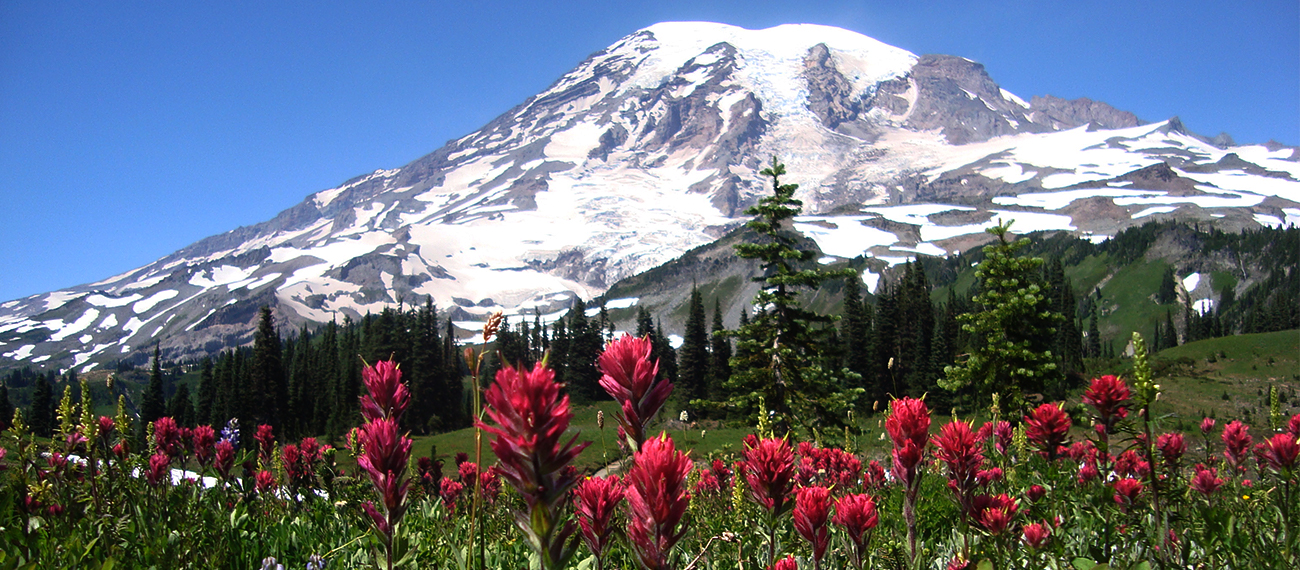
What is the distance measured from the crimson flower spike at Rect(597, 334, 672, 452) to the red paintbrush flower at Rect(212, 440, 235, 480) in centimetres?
448

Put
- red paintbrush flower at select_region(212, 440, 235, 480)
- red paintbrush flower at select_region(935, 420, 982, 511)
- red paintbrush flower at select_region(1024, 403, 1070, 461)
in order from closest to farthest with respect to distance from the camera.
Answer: red paintbrush flower at select_region(935, 420, 982, 511) < red paintbrush flower at select_region(1024, 403, 1070, 461) < red paintbrush flower at select_region(212, 440, 235, 480)

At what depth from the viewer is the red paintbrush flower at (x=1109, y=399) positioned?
312cm

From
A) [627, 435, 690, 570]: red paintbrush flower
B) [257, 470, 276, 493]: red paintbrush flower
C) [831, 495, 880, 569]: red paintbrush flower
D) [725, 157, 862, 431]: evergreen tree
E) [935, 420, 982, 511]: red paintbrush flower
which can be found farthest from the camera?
[725, 157, 862, 431]: evergreen tree

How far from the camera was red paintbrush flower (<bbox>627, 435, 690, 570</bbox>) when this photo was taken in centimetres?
139

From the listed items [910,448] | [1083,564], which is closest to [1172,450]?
[1083,564]

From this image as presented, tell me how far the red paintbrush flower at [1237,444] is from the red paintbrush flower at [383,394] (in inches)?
232

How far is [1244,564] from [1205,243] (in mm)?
223004

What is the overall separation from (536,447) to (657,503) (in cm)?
33

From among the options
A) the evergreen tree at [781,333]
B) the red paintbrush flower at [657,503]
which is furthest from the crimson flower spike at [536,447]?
the evergreen tree at [781,333]

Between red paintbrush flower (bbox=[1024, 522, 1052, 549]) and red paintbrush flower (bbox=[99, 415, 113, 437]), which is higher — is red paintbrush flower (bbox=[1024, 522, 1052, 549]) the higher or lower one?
the lower one

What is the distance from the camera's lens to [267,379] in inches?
3027

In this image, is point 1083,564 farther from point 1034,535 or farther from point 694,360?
point 694,360

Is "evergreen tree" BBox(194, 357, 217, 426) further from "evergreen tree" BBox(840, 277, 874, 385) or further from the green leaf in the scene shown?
the green leaf

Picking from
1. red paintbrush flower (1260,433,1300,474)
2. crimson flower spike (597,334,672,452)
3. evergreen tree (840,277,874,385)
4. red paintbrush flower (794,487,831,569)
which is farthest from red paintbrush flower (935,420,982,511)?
evergreen tree (840,277,874,385)
